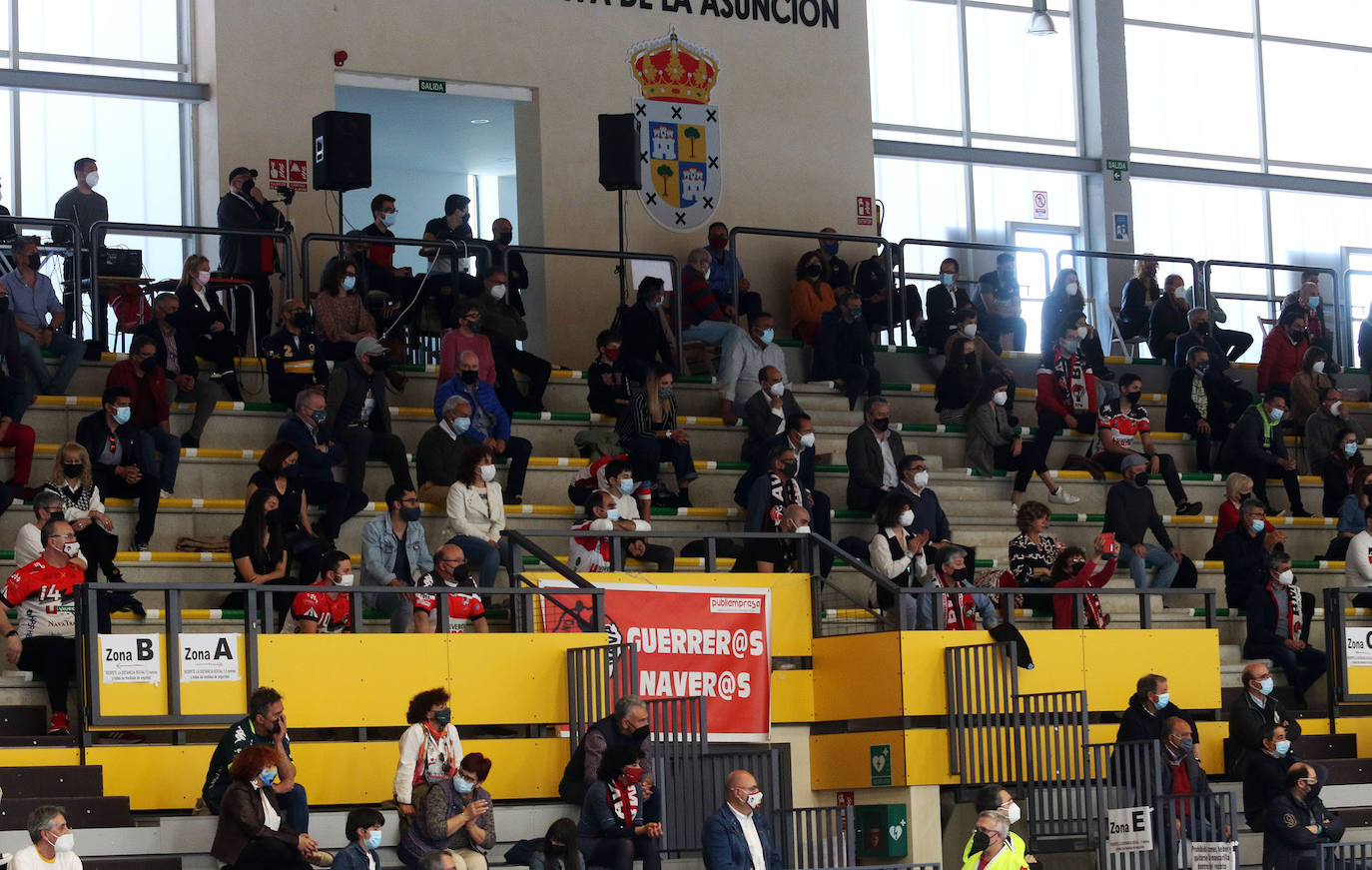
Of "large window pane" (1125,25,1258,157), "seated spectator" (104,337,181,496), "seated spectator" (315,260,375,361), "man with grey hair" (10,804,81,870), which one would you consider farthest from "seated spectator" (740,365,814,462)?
"large window pane" (1125,25,1258,157)

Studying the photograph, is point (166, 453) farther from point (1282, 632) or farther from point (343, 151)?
point (1282, 632)

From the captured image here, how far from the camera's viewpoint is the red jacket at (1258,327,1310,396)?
19.8m

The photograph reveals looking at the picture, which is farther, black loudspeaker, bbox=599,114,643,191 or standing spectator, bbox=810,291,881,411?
standing spectator, bbox=810,291,881,411

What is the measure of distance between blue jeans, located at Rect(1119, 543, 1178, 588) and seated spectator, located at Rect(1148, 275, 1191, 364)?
15.1ft

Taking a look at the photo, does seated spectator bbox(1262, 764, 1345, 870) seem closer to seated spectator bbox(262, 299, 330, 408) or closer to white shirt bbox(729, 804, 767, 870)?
white shirt bbox(729, 804, 767, 870)

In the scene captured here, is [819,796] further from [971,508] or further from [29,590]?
[29,590]

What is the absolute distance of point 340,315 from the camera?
16.3 m

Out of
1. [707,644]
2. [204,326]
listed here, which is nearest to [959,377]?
[707,644]

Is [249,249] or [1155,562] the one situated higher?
[249,249]

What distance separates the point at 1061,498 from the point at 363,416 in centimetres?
576

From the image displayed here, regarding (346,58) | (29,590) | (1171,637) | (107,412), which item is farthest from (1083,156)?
(29,590)

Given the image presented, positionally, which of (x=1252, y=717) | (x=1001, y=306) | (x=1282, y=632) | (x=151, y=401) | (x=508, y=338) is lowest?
(x=1252, y=717)

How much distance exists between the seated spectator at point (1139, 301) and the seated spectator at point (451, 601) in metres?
9.88

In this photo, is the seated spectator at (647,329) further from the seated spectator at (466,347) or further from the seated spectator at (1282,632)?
the seated spectator at (1282,632)
